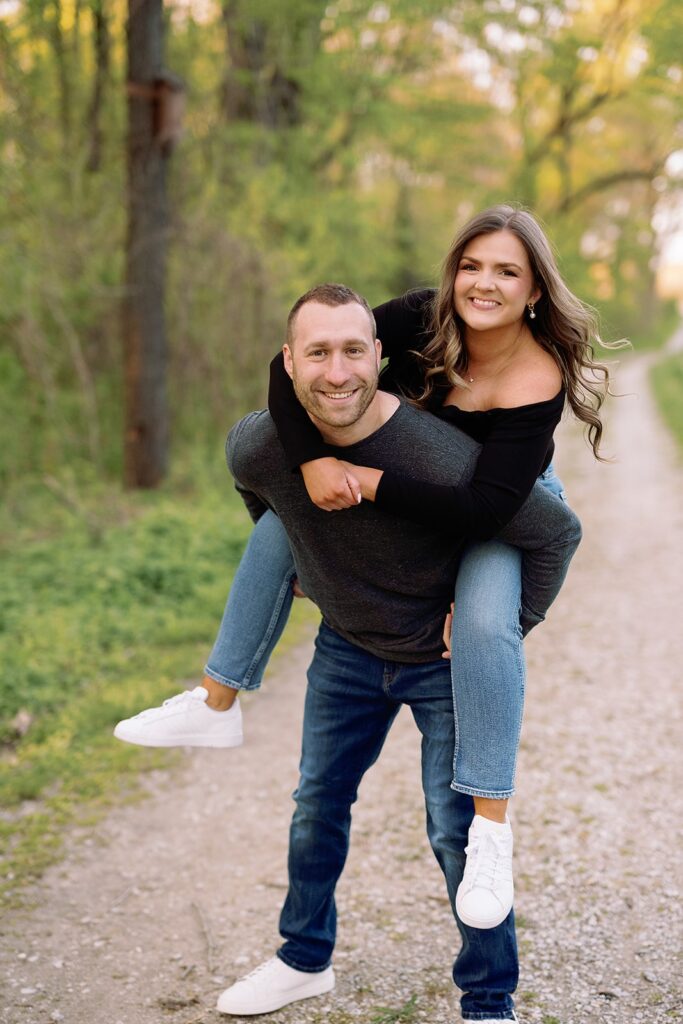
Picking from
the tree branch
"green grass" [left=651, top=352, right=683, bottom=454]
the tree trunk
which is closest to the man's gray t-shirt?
the tree trunk

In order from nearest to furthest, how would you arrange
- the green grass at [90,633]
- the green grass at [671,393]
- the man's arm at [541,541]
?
the man's arm at [541,541] → the green grass at [90,633] → the green grass at [671,393]

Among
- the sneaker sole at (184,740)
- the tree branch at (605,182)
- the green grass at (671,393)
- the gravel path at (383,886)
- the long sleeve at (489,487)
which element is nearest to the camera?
the long sleeve at (489,487)

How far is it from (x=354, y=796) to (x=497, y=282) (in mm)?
1480

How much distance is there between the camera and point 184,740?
2725mm

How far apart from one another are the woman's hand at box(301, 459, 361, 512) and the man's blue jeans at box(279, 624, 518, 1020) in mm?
520

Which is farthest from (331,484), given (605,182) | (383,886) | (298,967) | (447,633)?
(605,182)

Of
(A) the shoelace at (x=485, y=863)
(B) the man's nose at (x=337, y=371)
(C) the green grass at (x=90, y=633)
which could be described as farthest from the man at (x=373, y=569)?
(C) the green grass at (x=90, y=633)

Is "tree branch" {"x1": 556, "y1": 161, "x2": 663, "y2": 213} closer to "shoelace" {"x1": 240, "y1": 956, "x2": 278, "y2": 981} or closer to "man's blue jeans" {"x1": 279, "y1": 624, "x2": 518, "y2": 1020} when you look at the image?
"man's blue jeans" {"x1": 279, "y1": 624, "x2": 518, "y2": 1020}

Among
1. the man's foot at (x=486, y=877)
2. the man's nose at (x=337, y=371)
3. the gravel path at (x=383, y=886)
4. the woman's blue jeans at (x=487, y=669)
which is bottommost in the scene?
the gravel path at (x=383, y=886)

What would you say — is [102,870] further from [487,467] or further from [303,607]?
[303,607]

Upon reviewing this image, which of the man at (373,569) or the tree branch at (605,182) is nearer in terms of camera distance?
the man at (373,569)

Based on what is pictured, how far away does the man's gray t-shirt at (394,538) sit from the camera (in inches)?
93.0

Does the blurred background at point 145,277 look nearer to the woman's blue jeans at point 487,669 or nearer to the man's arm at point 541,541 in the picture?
the man's arm at point 541,541

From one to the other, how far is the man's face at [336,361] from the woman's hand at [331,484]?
0.10 metres
